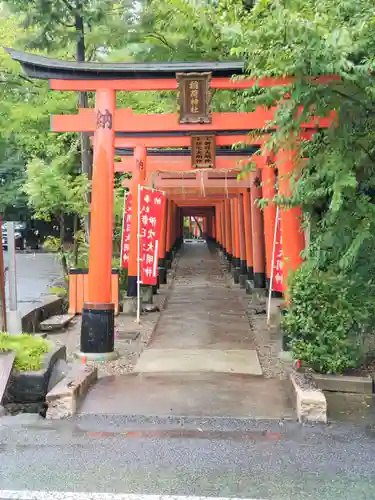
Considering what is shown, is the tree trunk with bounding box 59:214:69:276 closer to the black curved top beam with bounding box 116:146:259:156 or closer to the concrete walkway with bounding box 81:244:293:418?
the black curved top beam with bounding box 116:146:259:156

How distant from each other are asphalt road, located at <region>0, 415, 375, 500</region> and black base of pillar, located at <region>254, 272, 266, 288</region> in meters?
10.4

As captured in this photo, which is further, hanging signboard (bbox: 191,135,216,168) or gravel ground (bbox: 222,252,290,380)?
hanging signboard (bbox: 191,135,216,168)

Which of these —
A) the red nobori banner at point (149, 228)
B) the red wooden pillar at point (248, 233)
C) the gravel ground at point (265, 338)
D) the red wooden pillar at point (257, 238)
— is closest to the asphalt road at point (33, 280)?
the red nobori banner at point (149, 228)

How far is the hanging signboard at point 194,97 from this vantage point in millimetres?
8656

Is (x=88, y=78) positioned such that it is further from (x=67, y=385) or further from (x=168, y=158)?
(x=168, y=158)

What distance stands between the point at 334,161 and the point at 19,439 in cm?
419

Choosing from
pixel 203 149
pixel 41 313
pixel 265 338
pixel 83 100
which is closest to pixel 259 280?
pixel 265 338

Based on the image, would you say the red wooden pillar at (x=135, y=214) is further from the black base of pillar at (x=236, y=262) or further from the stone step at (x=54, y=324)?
the black base of pillar at (x=236, y=262)

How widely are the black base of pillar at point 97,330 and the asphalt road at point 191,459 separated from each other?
2.93m

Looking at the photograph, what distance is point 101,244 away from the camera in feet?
29.9

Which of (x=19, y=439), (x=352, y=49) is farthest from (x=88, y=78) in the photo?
(x=19, y=439)

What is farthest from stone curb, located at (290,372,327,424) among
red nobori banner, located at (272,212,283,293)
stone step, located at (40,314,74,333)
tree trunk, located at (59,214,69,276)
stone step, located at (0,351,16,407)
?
tree trunk, located at (59,214,69,276)

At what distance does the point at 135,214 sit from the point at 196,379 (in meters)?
6.95

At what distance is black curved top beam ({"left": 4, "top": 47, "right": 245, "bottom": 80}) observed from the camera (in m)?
8.40
